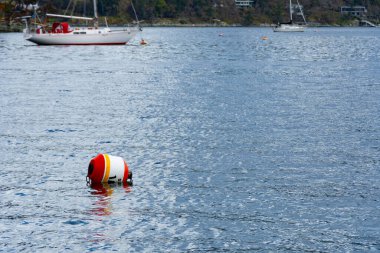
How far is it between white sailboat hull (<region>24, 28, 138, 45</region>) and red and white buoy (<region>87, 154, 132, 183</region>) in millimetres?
119928

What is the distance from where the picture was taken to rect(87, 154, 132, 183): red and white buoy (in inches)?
1142

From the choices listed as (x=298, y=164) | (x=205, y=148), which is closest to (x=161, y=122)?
(x=205, y=148)

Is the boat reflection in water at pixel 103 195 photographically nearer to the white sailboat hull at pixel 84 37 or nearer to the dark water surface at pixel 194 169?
the dark water surface at pixel 194 169

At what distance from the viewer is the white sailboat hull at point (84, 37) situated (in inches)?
5812

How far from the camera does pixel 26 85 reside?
70.8 metres

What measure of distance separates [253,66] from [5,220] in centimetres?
Result: 7935

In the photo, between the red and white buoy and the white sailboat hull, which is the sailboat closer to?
the white sailboat hull

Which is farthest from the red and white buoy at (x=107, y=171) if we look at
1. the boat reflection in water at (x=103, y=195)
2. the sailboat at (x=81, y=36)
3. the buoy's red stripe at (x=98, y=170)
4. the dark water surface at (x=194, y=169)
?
the sailboat at (x=81, y=36)

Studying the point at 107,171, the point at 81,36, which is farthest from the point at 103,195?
the point at 81,36

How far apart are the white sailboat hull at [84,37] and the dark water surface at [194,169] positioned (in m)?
83.2

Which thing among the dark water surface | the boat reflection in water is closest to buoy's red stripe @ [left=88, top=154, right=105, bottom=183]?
the boat reflection in water

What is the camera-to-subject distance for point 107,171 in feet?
95.9

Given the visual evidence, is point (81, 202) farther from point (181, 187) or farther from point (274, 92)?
point (274, 92)

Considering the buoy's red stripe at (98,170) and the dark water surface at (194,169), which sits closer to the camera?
the dark water surface at (194,169)
